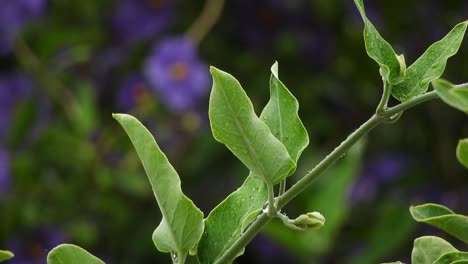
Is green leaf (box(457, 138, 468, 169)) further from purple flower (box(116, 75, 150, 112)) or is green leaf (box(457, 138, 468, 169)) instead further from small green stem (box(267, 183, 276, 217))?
purple flower (box(116, 75, 150, 112))

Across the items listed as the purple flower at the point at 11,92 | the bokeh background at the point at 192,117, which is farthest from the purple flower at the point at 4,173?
the purple flower at the point at 11,92

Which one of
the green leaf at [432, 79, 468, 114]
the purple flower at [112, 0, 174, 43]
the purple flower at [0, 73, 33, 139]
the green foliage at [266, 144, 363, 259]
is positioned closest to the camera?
the green leaf at [432, 79, 468, 114]

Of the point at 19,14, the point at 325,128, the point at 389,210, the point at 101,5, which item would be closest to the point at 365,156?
the point at 325,128

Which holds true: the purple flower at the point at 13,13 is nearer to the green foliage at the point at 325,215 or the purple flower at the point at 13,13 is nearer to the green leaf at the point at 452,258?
the green foliage at the point at 325,215

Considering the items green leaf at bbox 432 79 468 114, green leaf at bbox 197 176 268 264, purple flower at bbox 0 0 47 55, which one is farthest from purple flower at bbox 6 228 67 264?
green leaf at bbox 432 79 468 114

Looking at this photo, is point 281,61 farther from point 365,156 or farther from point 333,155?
point 333,155

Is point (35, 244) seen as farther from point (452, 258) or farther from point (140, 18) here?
point (452, 258)
